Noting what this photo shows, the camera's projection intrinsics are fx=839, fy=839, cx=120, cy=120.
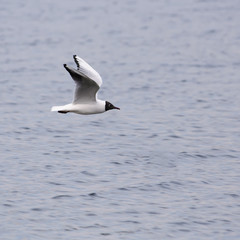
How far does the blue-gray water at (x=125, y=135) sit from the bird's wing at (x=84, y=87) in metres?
1.70

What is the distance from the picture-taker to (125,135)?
20.0 m

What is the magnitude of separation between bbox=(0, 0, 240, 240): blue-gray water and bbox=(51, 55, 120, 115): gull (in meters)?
1.53

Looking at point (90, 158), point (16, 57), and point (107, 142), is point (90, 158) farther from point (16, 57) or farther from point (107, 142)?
point (16, 57)

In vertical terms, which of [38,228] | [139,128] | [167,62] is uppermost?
[167,62]

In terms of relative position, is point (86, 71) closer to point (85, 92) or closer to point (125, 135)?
point (85, 92)

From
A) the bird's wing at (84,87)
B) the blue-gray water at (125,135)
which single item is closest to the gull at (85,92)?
the bird's wing at (84,87)

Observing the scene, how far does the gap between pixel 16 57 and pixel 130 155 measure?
13.4 meters

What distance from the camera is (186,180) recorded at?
16484 mm

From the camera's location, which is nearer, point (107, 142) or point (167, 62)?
point (107, 142)

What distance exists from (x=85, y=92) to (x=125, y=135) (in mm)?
4934

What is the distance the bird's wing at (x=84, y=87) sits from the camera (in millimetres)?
14664

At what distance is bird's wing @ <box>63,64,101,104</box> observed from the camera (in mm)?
14664

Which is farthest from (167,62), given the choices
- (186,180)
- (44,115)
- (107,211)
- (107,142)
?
(107,211)

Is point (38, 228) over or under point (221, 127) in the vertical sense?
under
